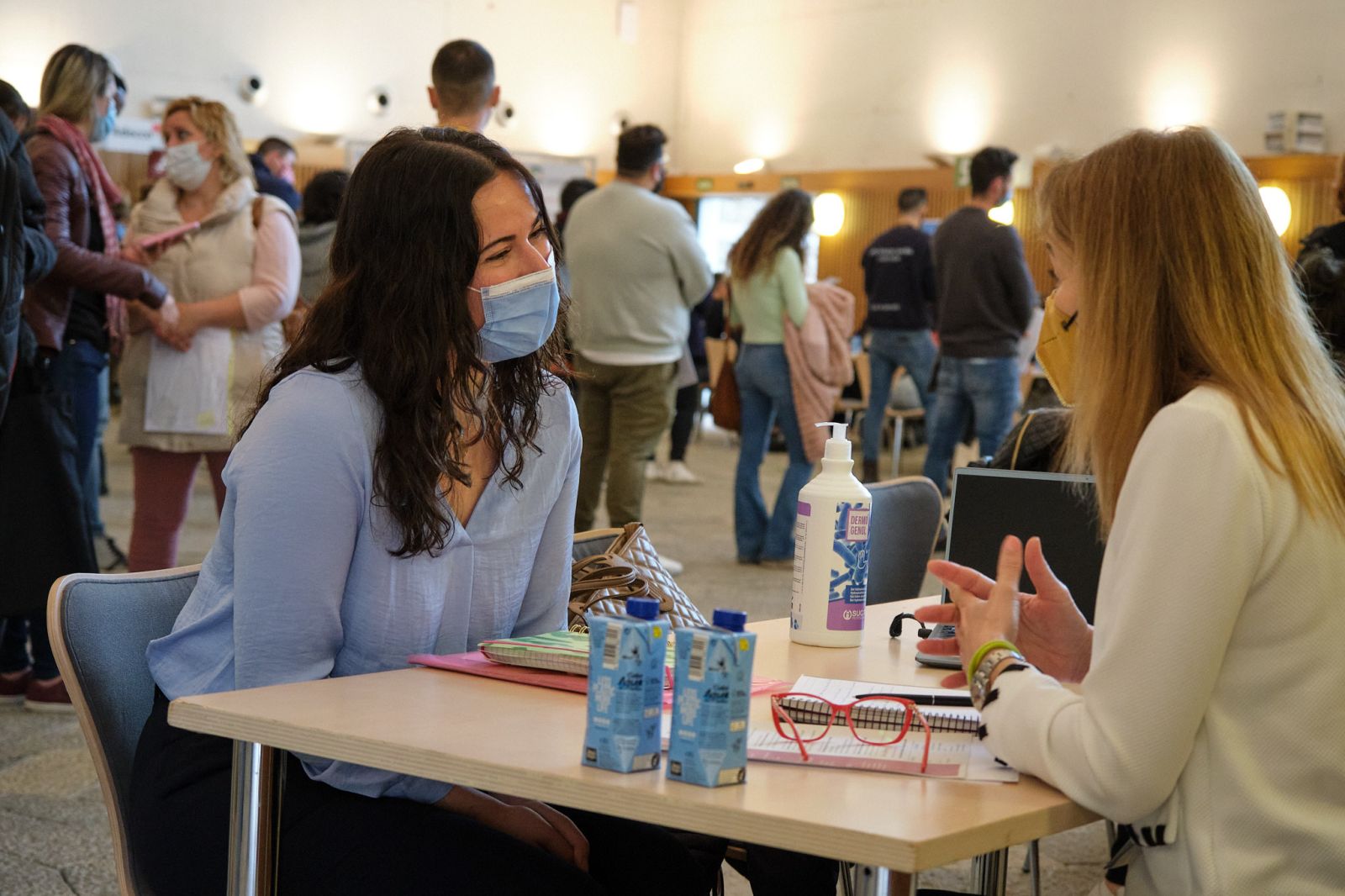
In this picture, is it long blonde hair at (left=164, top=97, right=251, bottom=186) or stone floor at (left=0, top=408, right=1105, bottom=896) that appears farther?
long blonde hair at (left=164, top=97, right=251, bottom=186)

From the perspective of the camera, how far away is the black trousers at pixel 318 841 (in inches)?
56.3

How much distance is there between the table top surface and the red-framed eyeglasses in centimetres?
3

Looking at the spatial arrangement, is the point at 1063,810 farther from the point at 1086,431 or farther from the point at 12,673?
the point at 12,673

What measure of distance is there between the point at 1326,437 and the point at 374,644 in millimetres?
1053

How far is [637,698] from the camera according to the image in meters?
1.16

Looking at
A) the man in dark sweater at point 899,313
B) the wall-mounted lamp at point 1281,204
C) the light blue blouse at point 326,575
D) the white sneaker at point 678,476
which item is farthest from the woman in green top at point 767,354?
the wall-mounted lamp at point 1281,204

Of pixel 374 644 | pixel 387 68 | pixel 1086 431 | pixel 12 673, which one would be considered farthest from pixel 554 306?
pixel 387 68

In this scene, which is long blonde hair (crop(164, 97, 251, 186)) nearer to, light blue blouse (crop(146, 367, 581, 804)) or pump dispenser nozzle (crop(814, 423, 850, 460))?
light blue blouse (crop(146, 367, 581, 804))

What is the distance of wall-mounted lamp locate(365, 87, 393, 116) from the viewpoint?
12.2 m

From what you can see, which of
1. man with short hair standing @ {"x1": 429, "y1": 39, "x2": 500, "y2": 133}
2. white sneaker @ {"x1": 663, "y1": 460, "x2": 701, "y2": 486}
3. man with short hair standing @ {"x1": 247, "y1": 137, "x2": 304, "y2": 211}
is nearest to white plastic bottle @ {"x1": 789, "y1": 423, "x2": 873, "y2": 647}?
man with short hair standing @ {"x1": 429, "y1": 39, "x2": 500, "y2": 133}

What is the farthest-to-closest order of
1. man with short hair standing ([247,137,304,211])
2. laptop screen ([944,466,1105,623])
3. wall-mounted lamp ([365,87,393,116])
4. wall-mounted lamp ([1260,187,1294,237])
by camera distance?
wall-mounted lamp ([365,87,393,116]), wall-mounted lamp ([1260,187,1294,237]), man with short hair standing ([247,137,304,211]), laptop screen ([944,466,1105,623])

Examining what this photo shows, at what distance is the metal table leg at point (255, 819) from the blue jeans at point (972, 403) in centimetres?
463

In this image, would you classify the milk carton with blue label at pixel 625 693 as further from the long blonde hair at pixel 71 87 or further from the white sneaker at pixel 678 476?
the white sneaker at pixel 678 476

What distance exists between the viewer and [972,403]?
232 inches
